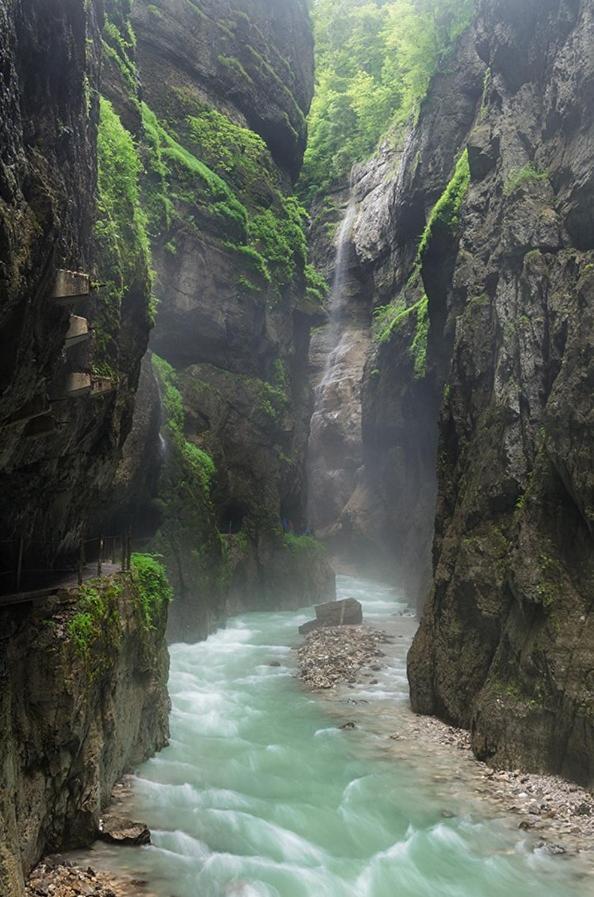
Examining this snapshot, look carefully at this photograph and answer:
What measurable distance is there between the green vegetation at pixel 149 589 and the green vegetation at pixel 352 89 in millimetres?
31953

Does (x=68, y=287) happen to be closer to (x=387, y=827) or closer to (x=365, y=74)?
(x=387, y=827)

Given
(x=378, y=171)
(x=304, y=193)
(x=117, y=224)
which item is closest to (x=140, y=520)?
(x=117, y=224)

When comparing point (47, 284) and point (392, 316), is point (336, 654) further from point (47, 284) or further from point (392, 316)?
point (392, 316)

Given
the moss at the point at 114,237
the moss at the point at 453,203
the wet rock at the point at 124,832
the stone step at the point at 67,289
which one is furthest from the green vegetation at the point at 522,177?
the wet rock at the point at 124,832

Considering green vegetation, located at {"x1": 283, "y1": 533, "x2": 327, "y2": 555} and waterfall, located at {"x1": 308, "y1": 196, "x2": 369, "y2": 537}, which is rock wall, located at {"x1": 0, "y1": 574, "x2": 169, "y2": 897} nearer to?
green vegetation, located at {"x1": 283, "y1": 533, "x2": 327, "y2": 555}

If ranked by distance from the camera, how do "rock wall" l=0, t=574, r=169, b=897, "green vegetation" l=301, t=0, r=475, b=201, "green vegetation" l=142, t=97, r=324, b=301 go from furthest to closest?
"green vegetation" l=301, t=0, r=475, b=201 < "green vegetation" l=142, t=97, r=324, b=301 < "rock wall" l=0, t=574, r=169, b=897

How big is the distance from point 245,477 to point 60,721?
949 inches

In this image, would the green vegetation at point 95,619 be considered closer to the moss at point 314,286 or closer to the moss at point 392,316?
the moss at point 392,316

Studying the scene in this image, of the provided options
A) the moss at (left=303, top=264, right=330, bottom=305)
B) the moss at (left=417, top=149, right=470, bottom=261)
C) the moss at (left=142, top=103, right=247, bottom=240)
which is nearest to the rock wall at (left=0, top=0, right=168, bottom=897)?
the moss at (left=417, top=149, right=470, bottom=261)

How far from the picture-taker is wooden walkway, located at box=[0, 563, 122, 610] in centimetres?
839

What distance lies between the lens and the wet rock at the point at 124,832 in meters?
9.31

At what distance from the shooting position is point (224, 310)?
31969mm

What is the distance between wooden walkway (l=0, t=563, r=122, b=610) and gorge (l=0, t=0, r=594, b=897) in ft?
0.30

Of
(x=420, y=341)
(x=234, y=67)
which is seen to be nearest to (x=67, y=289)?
(x=420, y=341)
